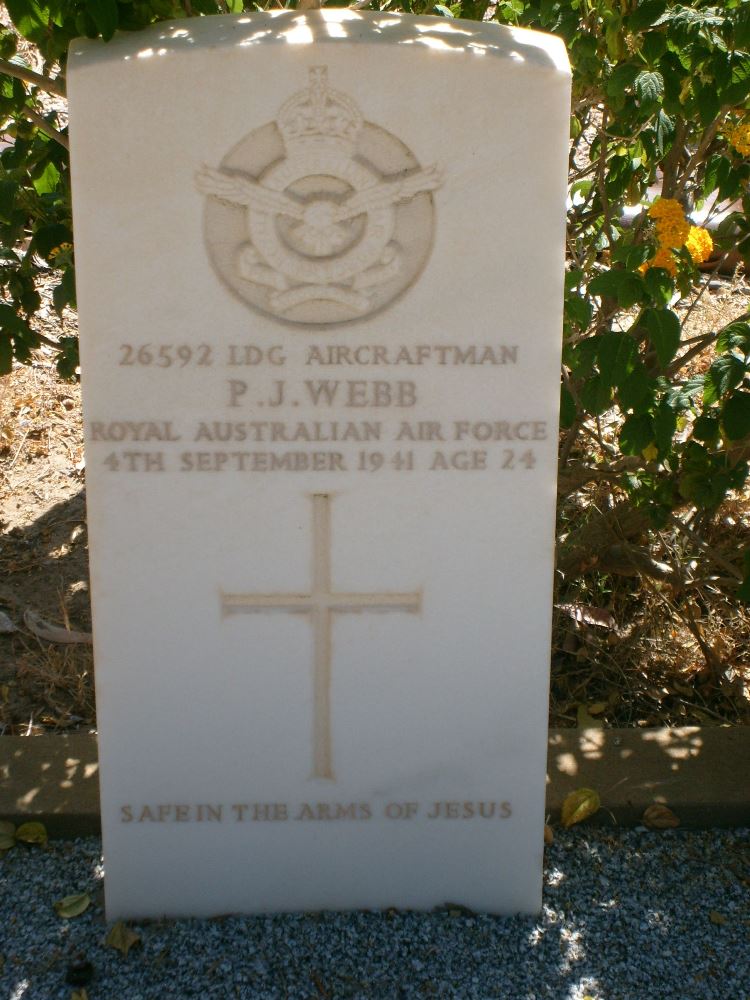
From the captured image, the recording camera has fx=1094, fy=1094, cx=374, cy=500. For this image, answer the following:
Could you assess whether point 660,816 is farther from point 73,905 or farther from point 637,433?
point 73,905

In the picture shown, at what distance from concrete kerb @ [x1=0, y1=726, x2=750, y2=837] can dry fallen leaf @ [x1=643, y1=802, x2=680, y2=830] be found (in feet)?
0.05

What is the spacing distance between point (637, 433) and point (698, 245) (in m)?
0.45

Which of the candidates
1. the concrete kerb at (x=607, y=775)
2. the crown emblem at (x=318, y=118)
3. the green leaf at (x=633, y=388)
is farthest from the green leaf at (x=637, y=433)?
the crown emblem at (x=318, y=118)

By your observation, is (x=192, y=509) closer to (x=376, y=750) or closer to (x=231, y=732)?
(x=231, y=732)

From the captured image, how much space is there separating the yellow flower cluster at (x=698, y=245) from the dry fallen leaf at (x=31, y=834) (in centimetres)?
201

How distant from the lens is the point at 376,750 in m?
2.34

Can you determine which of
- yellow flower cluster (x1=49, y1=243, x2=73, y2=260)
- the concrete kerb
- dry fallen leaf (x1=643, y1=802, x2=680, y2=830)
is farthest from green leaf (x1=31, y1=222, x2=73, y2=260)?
dry fallen leaf (x1=643, y1=802, x2=680, y2=830)

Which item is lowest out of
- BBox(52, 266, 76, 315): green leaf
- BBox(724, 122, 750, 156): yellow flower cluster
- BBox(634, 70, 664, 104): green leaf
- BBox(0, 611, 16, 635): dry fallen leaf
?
BBox(0, 611, 16, 635): dry fallen leaf

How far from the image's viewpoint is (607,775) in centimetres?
279

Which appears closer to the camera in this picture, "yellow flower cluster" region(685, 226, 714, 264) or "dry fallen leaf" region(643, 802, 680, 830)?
"yellow flower cluster" region(685, 226, 714, 264)

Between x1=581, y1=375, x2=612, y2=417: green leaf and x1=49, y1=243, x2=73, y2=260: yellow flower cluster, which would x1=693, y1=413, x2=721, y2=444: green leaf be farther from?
x1=49, y1=243, x2=73, y2=260: yellow flower cluster

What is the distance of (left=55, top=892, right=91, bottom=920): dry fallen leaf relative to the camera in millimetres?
2429

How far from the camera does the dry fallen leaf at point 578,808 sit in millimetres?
2689

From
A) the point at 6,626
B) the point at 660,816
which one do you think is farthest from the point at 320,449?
the point at 6,626
